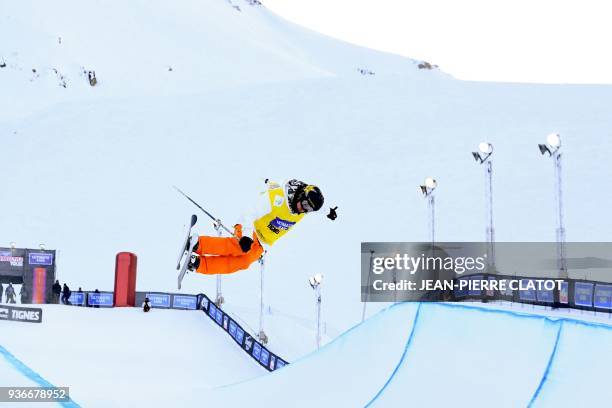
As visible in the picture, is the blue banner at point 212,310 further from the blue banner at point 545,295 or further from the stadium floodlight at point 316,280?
the blue banner at point 545,295

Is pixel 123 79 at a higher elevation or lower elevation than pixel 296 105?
higher

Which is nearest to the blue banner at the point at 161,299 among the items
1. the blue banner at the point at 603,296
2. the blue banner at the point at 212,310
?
the blue banner at the point at 212,310

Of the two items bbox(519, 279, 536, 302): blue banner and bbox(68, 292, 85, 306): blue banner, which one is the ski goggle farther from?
bbox(68, 292, 85, 306): blue banner

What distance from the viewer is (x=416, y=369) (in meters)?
10.4

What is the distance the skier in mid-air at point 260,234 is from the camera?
30.2ft

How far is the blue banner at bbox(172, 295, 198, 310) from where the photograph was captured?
26.1 meters

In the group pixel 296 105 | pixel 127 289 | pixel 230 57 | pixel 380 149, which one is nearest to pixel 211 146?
pixel 296 105

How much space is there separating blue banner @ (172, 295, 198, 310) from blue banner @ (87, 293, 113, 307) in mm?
2106

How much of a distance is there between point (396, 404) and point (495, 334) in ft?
4.72

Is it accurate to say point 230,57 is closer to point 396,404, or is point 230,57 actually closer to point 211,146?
point 211,146

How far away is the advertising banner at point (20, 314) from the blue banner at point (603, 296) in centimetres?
1291

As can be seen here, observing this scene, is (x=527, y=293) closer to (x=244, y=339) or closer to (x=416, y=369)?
(x=416, y=369)

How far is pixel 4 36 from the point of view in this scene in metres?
71.9

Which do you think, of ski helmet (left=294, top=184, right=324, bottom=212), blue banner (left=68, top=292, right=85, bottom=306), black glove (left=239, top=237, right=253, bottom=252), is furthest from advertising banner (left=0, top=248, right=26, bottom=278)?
ski helmet (left=294, top=184, right=324, bottom=212)
